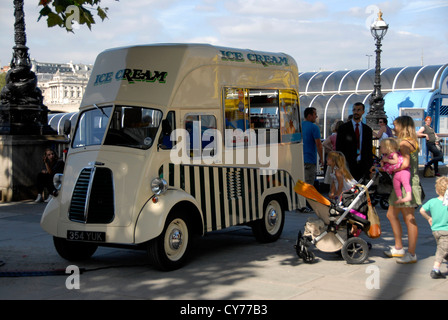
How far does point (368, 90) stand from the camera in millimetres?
33156

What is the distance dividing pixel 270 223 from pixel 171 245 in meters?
2.44

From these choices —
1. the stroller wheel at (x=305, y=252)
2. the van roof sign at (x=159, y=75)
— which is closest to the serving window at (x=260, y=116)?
the van roof sign at (x=159, y=75)

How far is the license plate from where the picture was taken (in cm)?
790

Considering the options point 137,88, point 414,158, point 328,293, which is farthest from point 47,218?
point 414,158

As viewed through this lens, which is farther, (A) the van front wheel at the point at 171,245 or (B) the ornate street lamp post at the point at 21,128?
(B) the ornate street lamp post at the point at 21,128

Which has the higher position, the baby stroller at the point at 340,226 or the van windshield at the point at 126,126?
the van windshield at the point at 126,126

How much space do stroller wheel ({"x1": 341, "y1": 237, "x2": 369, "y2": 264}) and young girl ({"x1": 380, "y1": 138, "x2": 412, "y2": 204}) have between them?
716 millimetres

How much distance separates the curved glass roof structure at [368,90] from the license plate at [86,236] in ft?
70.6

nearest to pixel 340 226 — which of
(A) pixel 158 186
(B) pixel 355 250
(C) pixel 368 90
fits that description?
(B) pixel 355 250

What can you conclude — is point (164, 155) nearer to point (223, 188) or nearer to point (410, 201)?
point (223, 188)

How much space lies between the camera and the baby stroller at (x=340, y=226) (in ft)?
27.5

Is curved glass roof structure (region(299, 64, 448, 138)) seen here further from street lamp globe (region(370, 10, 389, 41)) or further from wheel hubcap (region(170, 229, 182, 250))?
wheel hubcap (region(170, 229, 182, 250))

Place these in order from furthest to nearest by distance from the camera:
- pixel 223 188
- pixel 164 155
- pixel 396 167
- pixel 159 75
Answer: pixel 223 188 → pixel 159 75 → pixel 396 167 → pixel 164 155
